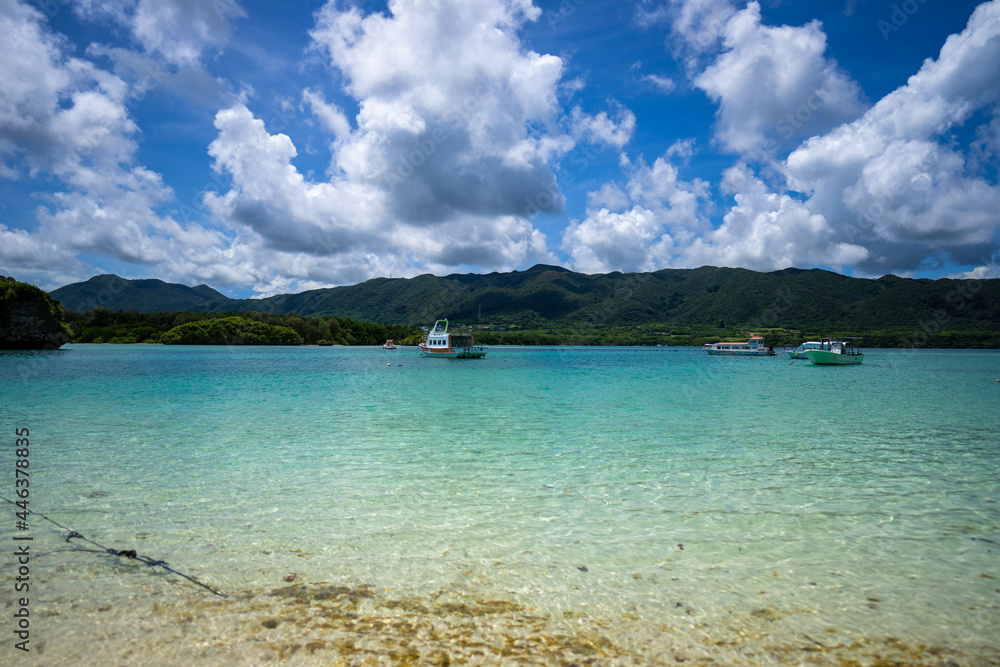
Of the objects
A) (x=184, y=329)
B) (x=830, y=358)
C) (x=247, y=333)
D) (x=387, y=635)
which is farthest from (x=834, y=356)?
(x=184, y=329)

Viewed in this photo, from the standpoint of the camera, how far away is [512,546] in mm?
7062

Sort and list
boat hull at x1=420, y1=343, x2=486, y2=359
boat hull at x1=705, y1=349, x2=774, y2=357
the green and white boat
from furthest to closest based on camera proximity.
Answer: boat hull at x1=705, y1=349, x2=774, y2=357 < boat hull at x1=420, y1=343, x2=486, y2=359 < the green and white boat

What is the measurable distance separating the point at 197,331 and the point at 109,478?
170436 mm

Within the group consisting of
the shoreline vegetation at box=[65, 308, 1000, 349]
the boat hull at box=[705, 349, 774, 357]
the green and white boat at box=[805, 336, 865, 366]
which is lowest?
the boat hull at box=[705, 349, 774, 357]

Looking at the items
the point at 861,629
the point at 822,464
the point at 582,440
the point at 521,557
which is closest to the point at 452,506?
the point at 521,557

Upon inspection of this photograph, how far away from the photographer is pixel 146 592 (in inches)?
211

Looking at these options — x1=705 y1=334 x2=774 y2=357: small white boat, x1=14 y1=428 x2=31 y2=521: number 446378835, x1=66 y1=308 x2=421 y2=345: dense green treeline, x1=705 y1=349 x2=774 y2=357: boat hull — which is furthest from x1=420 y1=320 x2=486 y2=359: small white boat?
x1=66 y1=308 x2=421 y2=345: dense green treeline

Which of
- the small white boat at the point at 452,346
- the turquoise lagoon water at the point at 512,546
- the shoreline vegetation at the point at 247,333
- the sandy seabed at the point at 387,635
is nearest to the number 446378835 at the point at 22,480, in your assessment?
the turquoise lagoon water at the point at 512,546

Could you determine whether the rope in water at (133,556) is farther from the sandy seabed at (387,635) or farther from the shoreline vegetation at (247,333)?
the shoreline vegetation at (247,333)

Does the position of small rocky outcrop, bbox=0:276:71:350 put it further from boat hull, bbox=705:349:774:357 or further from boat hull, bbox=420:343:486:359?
boat hull, bbox=705:349:774:357

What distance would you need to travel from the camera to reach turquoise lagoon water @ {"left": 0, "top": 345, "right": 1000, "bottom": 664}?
4.49 metres

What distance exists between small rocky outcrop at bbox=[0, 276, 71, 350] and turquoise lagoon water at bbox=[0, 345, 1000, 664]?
3920 inches

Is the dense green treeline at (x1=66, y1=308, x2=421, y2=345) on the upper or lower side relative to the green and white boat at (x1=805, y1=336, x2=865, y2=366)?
upper

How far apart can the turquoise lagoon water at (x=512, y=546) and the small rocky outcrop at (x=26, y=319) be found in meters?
99.6
